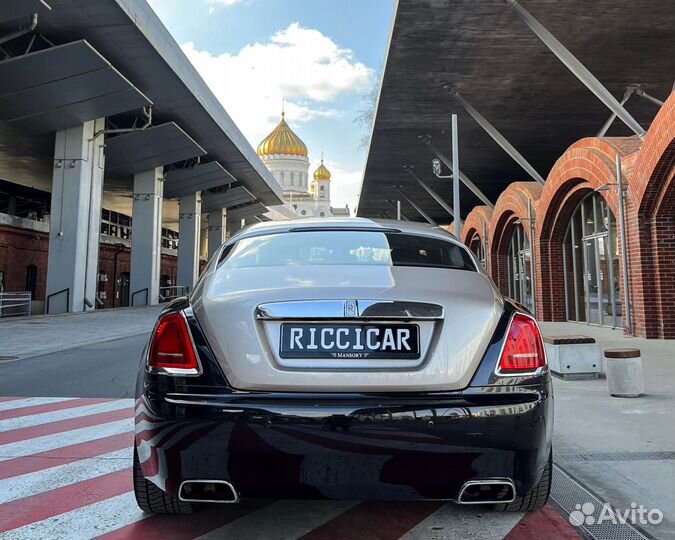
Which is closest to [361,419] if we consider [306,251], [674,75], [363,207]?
[306,251]

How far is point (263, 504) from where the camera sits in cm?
294

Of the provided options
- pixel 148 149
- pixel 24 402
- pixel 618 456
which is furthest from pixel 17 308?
pixel 618 456

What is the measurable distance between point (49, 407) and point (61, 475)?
2490 mm

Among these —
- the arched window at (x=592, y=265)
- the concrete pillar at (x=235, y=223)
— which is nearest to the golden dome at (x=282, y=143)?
the concrete pillar at (x=235, y=223)

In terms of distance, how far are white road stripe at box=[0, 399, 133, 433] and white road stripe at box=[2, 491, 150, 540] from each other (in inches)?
94.9

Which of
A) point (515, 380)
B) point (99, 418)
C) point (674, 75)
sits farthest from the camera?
point (674, 75)

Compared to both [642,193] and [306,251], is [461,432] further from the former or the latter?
[642,193]

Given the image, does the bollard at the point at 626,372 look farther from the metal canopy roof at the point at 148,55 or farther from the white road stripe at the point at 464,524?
the metal canopy roof at the point at 148,55

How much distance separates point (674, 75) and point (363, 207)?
22.9 m

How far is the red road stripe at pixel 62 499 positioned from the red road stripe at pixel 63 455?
0.55 metres

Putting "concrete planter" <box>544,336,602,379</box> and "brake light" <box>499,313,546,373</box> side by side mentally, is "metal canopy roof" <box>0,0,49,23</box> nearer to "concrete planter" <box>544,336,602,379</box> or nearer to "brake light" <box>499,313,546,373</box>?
"concrete planter" <box>544,336,602,379</box>

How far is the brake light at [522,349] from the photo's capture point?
218 centimetres

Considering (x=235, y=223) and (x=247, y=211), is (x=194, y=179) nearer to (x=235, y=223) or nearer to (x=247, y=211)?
(x=247, y=211)

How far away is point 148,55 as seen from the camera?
1833cm
